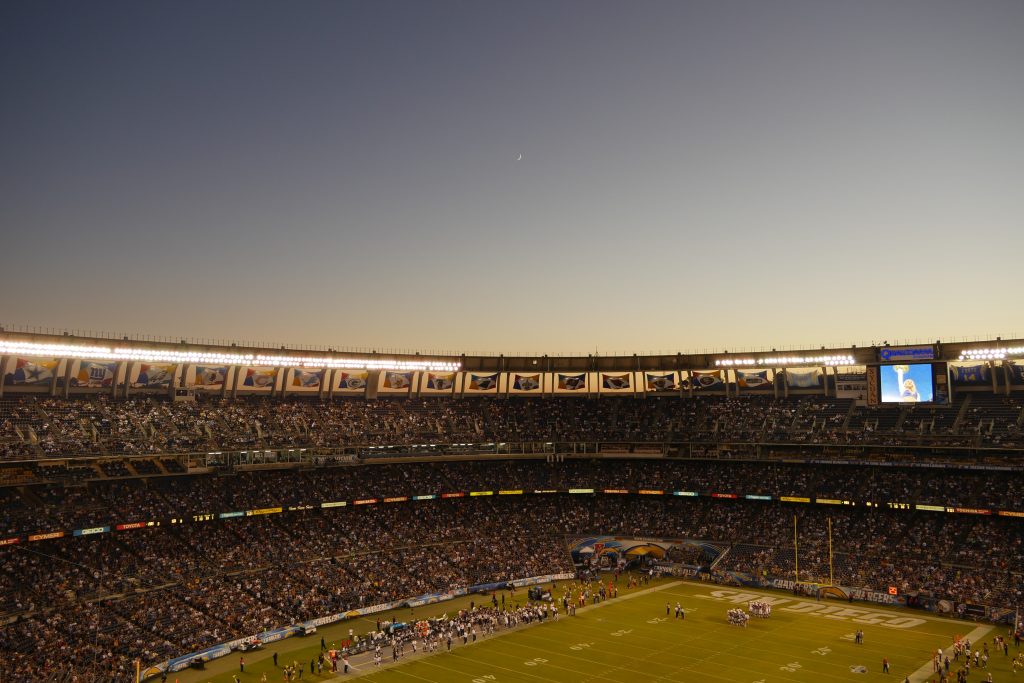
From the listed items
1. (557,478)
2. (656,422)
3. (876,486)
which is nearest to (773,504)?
(876,486)

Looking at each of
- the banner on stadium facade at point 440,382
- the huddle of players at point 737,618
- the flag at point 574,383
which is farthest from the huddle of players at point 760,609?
the banner on stadium facade at point 440,382

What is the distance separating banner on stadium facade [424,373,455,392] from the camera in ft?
258

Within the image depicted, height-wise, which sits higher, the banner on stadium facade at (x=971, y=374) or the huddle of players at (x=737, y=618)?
the banner on stadium facade at (x=971, y=374)

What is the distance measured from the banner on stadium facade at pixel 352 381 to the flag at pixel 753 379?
125 ft

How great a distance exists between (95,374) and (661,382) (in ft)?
174

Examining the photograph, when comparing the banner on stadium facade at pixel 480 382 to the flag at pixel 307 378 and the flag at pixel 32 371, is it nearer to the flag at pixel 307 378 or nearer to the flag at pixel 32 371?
the flag at pixel 307 378

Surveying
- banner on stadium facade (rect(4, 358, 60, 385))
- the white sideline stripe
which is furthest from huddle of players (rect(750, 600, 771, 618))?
banner on stadium facade (rect(4, 358, 60, 385))

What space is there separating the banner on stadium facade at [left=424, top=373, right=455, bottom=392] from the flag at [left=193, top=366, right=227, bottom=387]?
20.7 m

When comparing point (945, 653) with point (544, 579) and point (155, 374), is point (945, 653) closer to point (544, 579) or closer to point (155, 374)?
point (544, 579)

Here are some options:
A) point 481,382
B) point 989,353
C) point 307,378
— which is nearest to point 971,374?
point 989,353

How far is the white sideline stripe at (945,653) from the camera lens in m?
38.4

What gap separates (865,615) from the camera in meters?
50.9

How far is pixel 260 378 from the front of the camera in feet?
225

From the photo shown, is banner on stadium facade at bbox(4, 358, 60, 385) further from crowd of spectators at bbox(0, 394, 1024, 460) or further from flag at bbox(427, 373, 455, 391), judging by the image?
flag at bbox(427, 373, 455, 391)
